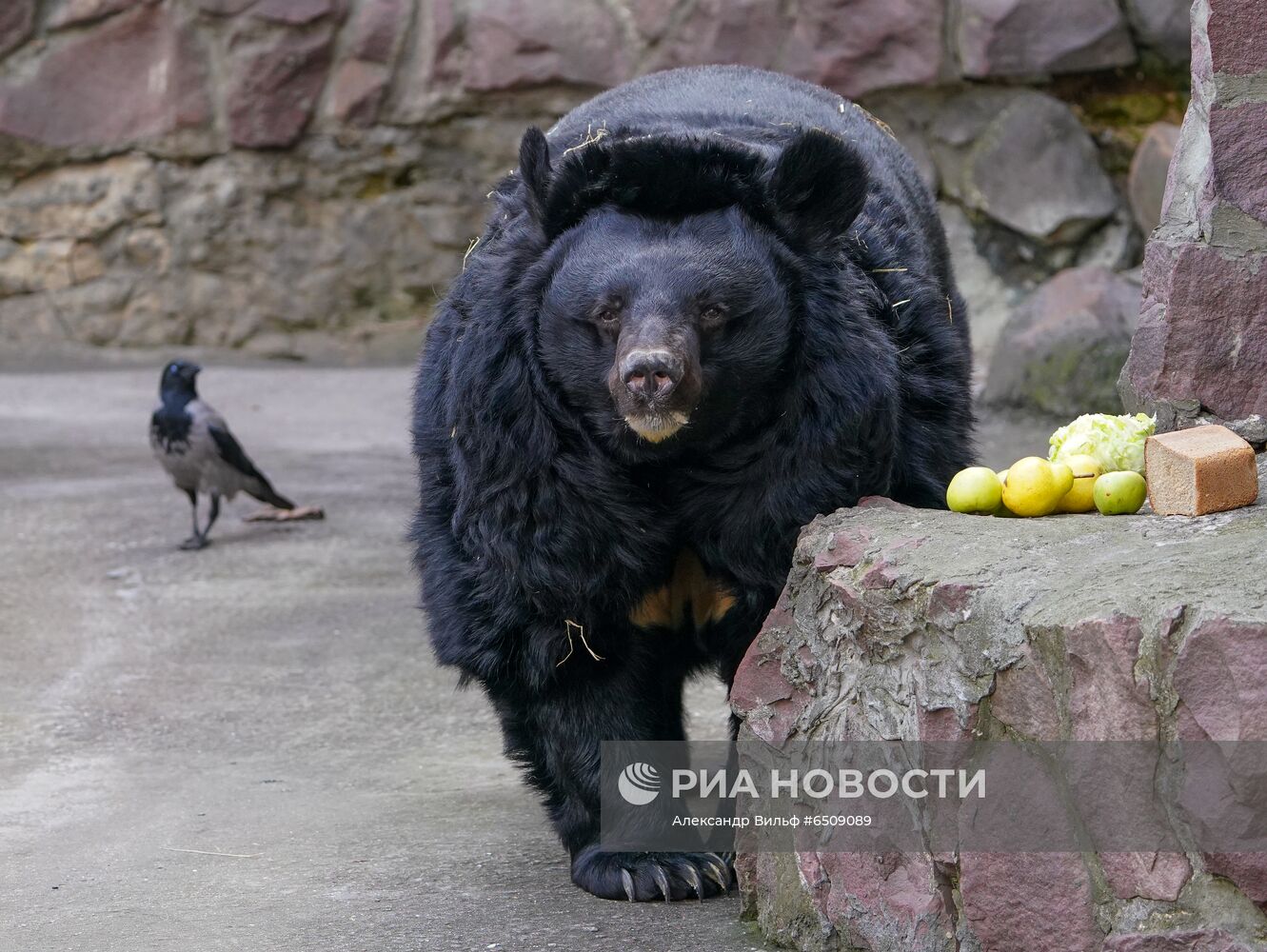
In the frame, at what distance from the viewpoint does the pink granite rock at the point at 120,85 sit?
10.2 m

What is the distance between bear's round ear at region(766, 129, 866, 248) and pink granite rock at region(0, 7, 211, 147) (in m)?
7.64

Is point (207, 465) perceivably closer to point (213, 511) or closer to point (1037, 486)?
point (213, 511)

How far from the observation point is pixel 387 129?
34.0 ft

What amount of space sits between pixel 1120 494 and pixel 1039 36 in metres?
7.02

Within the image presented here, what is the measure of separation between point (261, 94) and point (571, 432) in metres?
7.44

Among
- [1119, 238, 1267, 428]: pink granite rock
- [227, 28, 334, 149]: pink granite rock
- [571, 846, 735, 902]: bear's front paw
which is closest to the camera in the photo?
[571, 846, 735, 902]: bear's front paw

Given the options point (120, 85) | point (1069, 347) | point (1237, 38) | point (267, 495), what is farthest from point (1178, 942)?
point (120, 85)

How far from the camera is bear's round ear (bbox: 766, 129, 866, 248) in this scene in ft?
10.8

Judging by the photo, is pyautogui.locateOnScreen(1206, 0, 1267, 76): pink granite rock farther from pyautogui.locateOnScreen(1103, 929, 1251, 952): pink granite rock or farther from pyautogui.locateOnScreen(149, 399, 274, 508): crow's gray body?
pyautogui.locateOnScreen(149, 399, 274, 508): crow's gray body

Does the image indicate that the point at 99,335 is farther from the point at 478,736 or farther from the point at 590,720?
the point at 590,720

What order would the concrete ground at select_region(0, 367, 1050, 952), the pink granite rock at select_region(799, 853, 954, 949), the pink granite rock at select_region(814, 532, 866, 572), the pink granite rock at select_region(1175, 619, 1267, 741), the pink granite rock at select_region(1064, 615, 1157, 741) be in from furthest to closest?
the concrete ground at select_region(0, 367, 1050, 952) < the pink granite rock at select_region(814, 532, 866, 572) < the pink granite rock at select_region(799, 853, 954, 949) < the pink granite rock at select_region(1064, 615, 1157, 741) < the pink granite rock at select_region(1175, 619, 1267, 741)

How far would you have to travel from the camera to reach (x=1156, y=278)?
3689mm

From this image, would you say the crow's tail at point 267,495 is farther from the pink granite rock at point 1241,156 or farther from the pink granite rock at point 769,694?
the pink granite rock at point 1241,156

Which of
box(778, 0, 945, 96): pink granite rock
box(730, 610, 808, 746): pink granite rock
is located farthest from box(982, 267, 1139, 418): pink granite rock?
box(730, 610, 808, 746): pink granite rock
